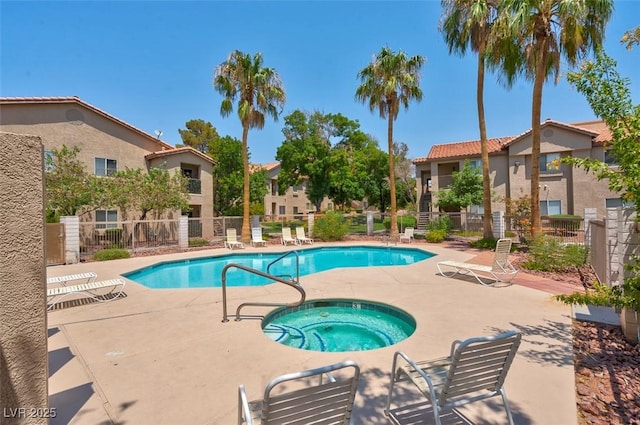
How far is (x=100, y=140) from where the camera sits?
19297mm

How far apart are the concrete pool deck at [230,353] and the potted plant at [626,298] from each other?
773mm

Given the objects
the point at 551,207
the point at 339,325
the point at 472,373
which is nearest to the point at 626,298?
the point at 472,373

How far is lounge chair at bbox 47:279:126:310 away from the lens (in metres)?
7.10

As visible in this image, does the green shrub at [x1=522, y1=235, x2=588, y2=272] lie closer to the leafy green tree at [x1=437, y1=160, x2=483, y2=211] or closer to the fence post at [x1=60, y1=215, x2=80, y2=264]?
the leafy green tree at [x1=437, y1=160, x2=483, y2=211]

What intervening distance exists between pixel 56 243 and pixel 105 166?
803cm

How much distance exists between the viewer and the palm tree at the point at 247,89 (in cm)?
1848

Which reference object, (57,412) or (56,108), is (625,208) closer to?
(57,412)

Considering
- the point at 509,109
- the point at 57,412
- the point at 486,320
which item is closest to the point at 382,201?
the point at 509,109

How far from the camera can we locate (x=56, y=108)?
1759cm

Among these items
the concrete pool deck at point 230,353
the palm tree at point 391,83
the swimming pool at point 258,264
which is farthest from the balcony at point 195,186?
the concrete pool deck at point 230,353

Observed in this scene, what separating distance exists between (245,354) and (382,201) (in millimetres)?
35361

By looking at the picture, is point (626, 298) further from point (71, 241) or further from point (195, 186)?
point (195, 186)

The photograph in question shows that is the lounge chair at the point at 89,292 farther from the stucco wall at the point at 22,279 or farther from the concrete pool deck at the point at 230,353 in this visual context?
the stucco wall at the point at 22,279

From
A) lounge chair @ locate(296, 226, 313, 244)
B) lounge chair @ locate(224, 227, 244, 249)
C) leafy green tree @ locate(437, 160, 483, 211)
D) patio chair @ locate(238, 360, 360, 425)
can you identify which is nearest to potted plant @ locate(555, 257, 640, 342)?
patio chair @ locate(238, 360, 360, 425)
